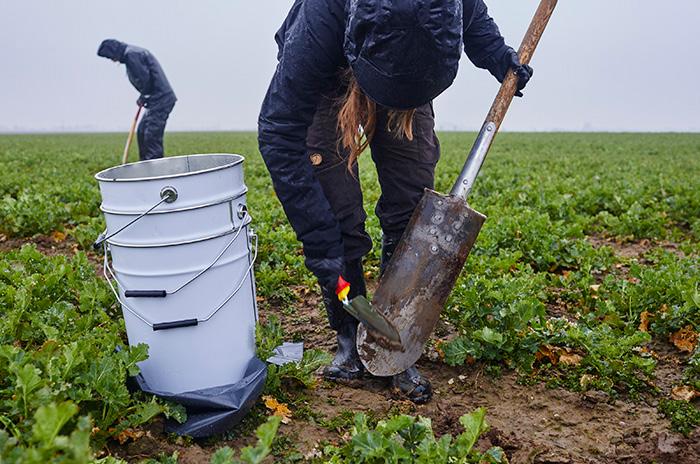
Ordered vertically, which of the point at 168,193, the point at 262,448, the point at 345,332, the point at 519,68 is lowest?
the point at 345,332

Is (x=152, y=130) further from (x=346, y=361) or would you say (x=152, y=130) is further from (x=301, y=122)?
(x=301, y=122)

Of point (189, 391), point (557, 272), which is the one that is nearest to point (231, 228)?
point (189, 391)

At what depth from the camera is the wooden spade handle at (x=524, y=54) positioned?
9.34ft

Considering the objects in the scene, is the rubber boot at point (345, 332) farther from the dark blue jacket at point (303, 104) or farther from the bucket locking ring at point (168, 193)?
the bucket locking ring at point (168, 193)

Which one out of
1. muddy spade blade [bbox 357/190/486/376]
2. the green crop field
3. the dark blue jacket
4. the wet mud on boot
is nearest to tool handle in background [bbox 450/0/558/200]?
muddy spade blade [bbox 357/190/486/376]

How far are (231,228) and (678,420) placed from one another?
2.07 metres

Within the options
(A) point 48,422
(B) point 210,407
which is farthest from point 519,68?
(A) point 48,422

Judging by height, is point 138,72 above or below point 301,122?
above

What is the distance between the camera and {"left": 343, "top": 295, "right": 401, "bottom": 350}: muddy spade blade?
2.48m

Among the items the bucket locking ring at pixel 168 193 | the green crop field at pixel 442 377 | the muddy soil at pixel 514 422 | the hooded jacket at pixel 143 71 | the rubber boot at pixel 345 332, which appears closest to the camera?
the green crop field at pixel 442 377

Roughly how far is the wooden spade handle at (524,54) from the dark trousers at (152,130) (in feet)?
27.4

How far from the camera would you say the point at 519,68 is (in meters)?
2.81

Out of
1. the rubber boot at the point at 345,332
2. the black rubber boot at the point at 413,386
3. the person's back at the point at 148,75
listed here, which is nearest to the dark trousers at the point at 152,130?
the person's back at the point at 148,75

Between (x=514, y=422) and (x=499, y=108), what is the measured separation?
1.39m
